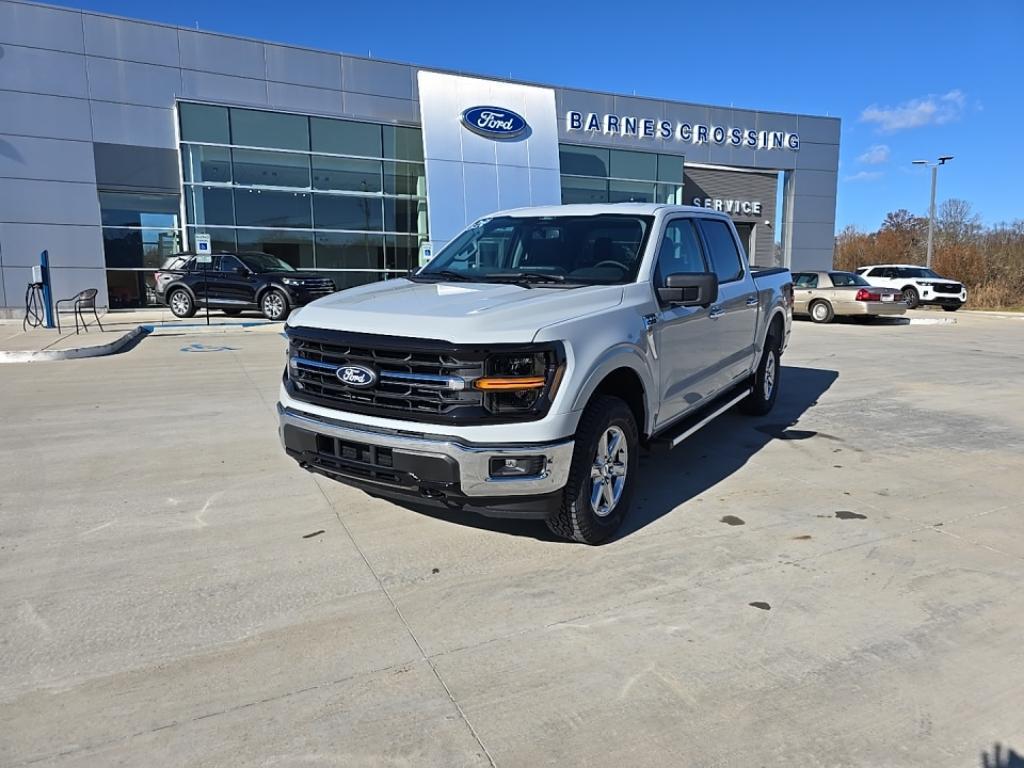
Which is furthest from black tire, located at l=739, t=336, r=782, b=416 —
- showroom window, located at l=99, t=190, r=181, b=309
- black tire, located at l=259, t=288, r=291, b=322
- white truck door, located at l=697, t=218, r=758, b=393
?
showroom window, located at l=99, t=190, r=181, b=309

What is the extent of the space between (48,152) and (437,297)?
21457 mm

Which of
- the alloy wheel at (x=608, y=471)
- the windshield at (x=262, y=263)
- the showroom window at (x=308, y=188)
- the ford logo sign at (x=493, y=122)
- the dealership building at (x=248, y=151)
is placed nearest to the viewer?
the alloy wheel at (x=608, y=471)

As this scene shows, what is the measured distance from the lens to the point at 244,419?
7215 mm

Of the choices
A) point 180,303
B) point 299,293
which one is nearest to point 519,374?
point 299,293

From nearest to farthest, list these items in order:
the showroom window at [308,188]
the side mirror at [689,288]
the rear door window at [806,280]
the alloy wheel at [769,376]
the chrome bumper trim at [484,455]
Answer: the chrome bumper trim at [484,455] < the side mirror at [689,288] < the alloy wheel at [769,376] < the rear door window at [806,280] < the showroom window at [308,188]

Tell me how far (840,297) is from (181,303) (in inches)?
710

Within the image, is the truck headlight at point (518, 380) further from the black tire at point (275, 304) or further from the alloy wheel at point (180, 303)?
the alloy wheel at point (180, 303)

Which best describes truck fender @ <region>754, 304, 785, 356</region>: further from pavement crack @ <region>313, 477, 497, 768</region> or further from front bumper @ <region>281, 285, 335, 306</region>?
front bumper @ <region>281, 285, 335, 306</region>

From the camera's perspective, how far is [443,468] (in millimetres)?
3480

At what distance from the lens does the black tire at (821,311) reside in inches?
800

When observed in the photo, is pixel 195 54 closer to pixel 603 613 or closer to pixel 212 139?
pixel 212 139

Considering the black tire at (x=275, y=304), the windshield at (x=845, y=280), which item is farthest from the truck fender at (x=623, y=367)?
the windshield at (x=845, y=280)

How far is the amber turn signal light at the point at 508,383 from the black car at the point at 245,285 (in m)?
15.3

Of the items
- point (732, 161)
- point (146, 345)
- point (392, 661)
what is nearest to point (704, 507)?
point (392, 661)
